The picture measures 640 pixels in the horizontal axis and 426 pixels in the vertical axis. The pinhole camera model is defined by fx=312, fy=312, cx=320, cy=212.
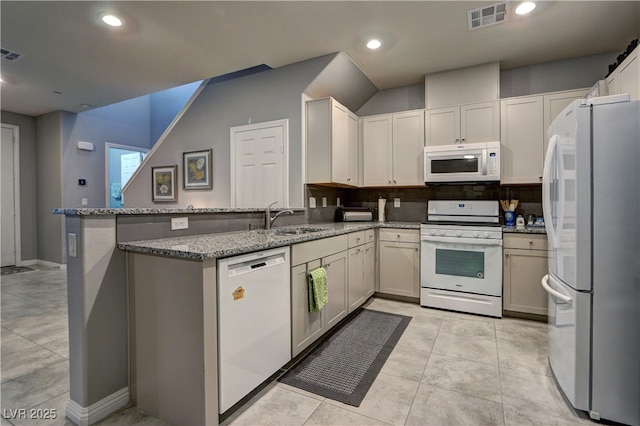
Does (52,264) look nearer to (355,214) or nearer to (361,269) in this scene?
(355,214)

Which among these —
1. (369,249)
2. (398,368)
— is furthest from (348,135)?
(398,368)

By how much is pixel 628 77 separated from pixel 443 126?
5.23ft

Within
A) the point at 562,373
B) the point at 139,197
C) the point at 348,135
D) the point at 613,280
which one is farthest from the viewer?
the point at 139,197

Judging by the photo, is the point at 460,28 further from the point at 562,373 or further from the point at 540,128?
the point at 562,373

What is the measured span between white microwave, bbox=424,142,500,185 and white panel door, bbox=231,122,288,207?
1.73 meters

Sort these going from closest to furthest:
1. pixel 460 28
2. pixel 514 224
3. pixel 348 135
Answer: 1. pixel 460 28
2. pixel 514 224
3. pixel 348 135

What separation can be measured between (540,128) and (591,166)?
6.42 feet

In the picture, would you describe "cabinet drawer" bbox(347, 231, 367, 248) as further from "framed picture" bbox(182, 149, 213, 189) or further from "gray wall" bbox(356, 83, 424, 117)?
"framed picture" bbox(182, 149, 213, 189)

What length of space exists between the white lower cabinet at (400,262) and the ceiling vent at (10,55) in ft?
14.8

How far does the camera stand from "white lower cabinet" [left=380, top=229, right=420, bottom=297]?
3582 mm

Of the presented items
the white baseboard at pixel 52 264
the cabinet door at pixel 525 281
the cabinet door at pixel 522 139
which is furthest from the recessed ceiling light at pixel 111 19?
the white baseboard at pixel 52 264

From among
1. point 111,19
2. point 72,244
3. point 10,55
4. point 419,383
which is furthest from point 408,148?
point 10,55

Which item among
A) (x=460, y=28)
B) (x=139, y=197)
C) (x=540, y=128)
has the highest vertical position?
(x=460, y=28)

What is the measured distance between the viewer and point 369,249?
3561 mm
